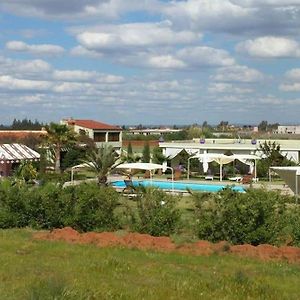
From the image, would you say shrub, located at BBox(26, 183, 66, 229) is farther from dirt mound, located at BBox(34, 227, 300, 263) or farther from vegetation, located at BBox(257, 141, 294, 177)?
vegetation, located at BBox(257, 141, 294, 177)

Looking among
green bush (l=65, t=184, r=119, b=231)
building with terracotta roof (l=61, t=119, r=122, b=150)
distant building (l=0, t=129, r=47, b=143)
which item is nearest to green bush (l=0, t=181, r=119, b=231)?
green bush (l=65, t=184, r=119, b=231)

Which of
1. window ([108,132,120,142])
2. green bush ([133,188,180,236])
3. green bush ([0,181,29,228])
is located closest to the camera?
green bush ([133,188,180,236])

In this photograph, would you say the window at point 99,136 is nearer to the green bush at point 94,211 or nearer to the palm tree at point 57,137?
the palm tree at point 57,137

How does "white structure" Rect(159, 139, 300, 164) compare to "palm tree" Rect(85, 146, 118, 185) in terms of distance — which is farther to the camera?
"white structure" Rect(159, 139, 300, 164)

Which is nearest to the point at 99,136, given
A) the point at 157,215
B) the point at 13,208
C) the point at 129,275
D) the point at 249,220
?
the point at 13,208

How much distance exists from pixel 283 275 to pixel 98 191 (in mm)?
6829

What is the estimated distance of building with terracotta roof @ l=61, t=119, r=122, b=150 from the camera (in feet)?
207

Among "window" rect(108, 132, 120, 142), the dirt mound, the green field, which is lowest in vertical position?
the dirt mound

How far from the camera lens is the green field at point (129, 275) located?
7300mm

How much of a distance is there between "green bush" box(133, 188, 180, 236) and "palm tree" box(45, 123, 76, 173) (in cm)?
2706

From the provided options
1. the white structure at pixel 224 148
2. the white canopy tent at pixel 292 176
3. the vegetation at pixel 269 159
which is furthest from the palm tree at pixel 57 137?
the white canopy tent at pixel 292 176

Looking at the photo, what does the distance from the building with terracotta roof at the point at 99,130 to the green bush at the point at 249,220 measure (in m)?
48.6

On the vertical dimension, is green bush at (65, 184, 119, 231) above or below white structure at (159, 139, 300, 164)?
below

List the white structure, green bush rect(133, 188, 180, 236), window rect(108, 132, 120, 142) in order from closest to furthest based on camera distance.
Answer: green bush rect(133, 188, 180, 236) → the white structure → window rect(108, 132, 120, 142)
